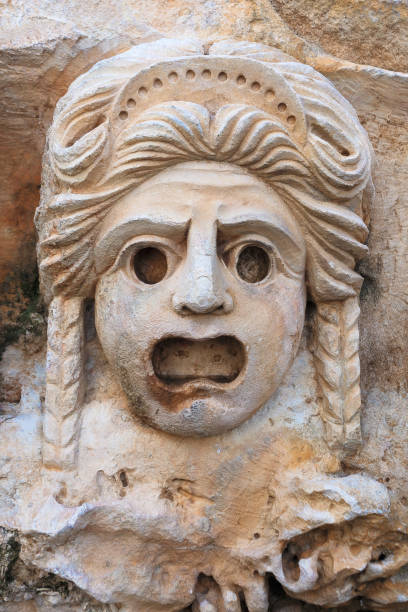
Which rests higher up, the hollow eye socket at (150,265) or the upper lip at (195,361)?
the hollow eye socket at (150,265)

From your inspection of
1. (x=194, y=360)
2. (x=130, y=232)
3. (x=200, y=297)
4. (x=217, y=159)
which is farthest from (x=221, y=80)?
(x=194, y=360)

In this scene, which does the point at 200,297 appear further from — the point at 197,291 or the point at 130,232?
the point at 130,232

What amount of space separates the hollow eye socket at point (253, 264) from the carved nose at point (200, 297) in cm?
15

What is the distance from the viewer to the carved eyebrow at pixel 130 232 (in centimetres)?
156

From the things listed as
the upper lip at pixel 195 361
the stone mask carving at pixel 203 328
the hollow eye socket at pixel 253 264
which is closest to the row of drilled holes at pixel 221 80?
the stone mask carving at pixel 203 328

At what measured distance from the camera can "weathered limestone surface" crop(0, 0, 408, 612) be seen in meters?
1.61

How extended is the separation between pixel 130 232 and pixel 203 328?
0.90 feet

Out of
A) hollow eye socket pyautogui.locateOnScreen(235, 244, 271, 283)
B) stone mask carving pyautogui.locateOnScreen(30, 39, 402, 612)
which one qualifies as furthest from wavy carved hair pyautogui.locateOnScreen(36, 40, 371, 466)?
hollow eye socket pyautogui.locateOnScreen(235, 244, 271, 283)

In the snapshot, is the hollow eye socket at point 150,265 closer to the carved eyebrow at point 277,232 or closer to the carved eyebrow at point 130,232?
the carved eyebrow at point 130,232

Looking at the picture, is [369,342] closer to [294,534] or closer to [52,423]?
[294,534]

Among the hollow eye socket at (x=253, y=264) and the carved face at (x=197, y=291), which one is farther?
the hollow eye socket at (x=253, y=264)

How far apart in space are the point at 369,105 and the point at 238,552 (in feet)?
4.08

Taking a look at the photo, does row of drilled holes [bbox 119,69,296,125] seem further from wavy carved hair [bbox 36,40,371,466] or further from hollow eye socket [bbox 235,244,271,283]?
hollow eye socket [bbox 235,244,271,283]

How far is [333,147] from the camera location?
1.63 meters
